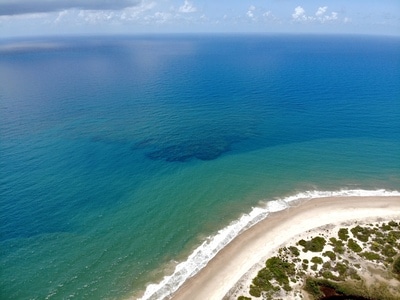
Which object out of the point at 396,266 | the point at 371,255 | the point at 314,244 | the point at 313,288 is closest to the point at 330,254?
the point at 314,244

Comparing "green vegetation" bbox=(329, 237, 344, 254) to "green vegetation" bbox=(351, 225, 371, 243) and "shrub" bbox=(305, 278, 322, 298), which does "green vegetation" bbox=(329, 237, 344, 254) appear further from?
"shrub" bbox=(305, 278, 322, 298)

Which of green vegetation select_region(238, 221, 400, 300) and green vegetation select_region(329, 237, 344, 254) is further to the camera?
green vegetation select_region(329, 237, 344, 254)

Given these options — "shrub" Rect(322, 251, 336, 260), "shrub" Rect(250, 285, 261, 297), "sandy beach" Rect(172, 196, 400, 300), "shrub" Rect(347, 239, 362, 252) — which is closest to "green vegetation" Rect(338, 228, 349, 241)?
"shrub" Rect(347, 239, 362, 252)

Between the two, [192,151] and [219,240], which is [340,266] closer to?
[219,240]

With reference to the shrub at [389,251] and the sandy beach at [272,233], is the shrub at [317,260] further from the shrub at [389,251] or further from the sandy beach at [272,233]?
the shrub at [389,251]

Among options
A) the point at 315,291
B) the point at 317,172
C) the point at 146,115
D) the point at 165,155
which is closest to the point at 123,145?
the point at 165,155
